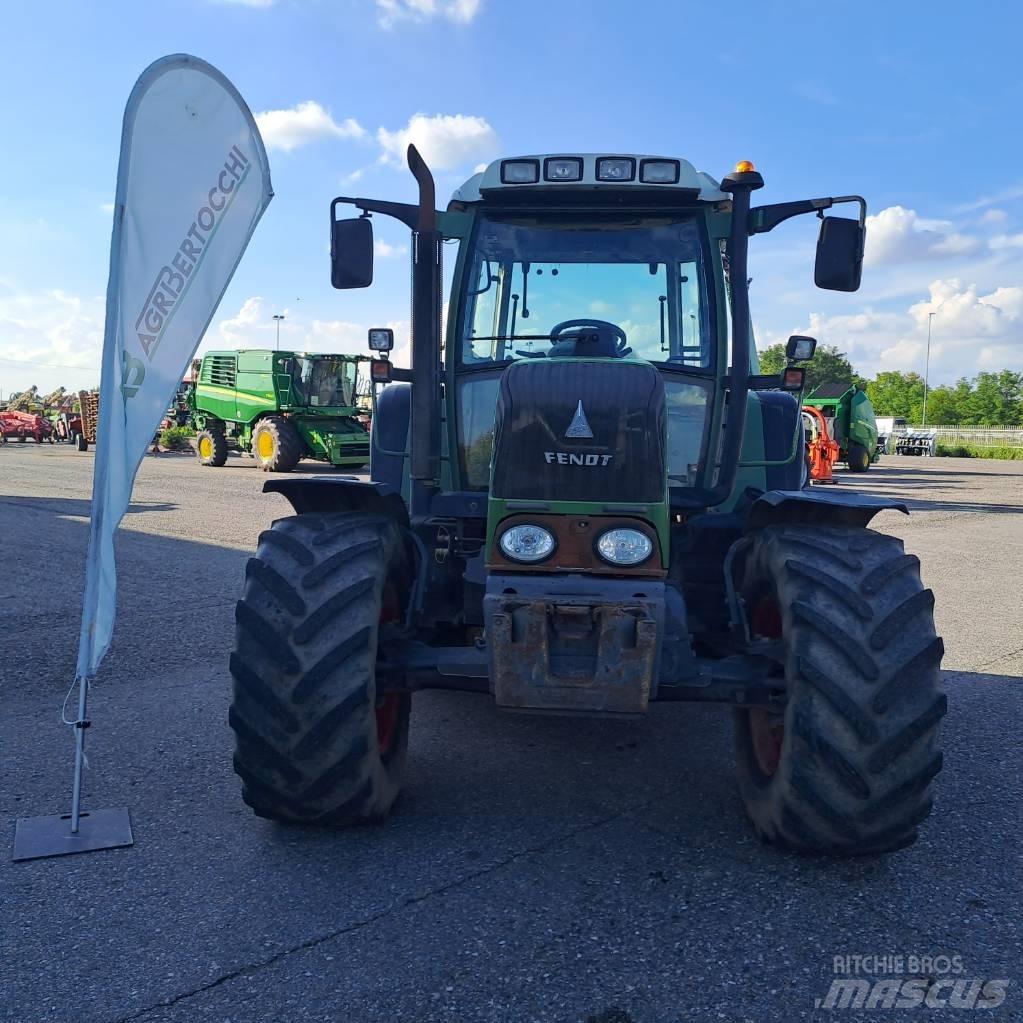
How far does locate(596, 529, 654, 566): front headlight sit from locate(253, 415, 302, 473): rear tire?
1914 centimetres

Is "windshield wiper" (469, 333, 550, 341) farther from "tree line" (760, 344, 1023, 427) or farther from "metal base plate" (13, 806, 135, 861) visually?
"tree line" (760, 344, 1023, 427)

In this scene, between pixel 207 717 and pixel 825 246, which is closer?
pixel 825 246

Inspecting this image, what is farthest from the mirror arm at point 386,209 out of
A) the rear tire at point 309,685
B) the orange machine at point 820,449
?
the orange machine at point 820,449

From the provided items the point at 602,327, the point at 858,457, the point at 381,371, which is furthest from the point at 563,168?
the point at 858,457

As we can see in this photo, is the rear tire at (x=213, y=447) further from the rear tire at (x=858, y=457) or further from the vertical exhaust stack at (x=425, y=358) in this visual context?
the vertical exhaust stack at (x=425, y=358)

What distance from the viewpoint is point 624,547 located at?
3348mm

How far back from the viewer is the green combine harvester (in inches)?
981

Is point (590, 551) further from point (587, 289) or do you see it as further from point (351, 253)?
point (351, 253)

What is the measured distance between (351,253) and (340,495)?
1.14 meters

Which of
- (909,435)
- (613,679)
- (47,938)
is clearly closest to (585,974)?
(613,679)

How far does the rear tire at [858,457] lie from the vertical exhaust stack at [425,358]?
22918 mm

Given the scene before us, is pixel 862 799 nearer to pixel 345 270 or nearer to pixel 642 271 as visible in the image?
pixel 642 271

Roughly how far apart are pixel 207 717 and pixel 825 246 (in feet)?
12.4

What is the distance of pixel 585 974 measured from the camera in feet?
8.61
